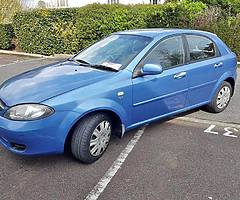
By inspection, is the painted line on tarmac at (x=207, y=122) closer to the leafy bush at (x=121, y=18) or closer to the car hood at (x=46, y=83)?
the car hood at (x=46, y=83)

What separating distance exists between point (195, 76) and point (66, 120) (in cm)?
218

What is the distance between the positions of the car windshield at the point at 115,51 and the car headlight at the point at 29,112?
3.57ft

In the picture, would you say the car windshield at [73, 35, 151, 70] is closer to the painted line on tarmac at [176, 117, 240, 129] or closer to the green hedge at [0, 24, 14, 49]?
the painted line on tarmac at [176, 117, 240, 129]

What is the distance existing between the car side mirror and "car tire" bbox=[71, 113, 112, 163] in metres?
0.72

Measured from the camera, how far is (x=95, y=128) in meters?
3.41

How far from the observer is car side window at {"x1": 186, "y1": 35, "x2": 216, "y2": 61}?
450 centimetres

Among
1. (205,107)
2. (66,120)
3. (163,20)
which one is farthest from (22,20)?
(66,120)

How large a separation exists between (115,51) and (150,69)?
26.9 inches

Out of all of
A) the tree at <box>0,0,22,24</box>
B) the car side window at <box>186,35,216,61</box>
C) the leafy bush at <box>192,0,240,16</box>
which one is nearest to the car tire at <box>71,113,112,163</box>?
the car side window at <box>186,35,216,61</box>

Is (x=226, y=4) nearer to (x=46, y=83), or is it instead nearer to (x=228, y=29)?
(x=228, y=29)

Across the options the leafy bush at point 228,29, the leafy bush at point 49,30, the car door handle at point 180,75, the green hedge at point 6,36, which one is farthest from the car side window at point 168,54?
the green hedge at point 6,36

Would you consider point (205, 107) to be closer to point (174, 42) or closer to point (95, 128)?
point (174, 42)

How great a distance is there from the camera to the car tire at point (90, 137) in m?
3.31

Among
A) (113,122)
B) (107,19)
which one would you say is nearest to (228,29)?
(107,19)
